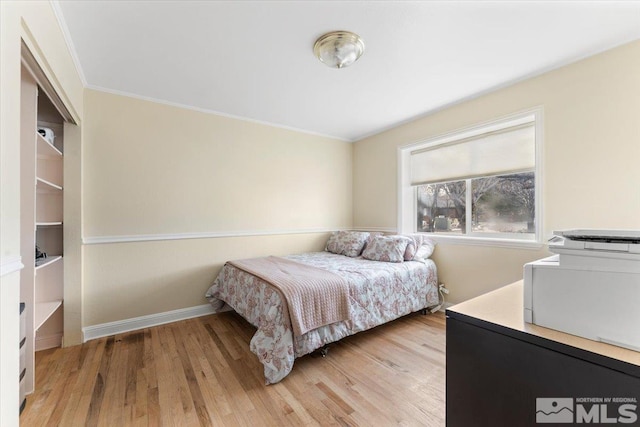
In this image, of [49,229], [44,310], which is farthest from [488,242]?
[49,229]

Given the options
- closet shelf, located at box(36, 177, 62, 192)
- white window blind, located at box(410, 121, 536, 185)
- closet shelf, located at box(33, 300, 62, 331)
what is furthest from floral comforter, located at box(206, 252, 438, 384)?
closet shelf, located at box(36, 177, 62, 192)

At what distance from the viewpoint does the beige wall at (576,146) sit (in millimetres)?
1853

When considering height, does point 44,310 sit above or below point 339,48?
below

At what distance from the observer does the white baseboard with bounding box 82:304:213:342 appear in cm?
243

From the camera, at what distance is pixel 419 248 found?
10.0ft

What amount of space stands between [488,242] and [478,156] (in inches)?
36.3

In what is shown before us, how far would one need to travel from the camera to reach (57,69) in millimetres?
1669

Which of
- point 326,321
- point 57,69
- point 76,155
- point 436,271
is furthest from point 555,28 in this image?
point 76,155

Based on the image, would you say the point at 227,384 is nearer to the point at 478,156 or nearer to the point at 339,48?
the point at 339,48

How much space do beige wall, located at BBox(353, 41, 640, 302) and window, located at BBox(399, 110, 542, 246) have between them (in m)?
0.12

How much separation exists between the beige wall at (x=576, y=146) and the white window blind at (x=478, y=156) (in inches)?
7.1

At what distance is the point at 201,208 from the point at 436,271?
9.31 feet

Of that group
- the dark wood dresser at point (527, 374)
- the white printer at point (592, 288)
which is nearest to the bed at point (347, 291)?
the dark wood dresser at point (527, 374)

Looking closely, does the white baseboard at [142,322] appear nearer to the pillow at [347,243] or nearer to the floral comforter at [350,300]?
the floral comforter at [350,300]
